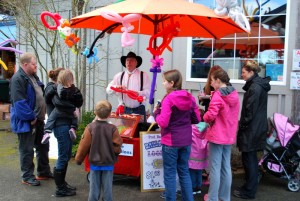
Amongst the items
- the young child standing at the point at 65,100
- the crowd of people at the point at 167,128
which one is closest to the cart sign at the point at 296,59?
the crowd of people at the point at 167,128

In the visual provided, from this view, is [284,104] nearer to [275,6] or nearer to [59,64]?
[275,6]

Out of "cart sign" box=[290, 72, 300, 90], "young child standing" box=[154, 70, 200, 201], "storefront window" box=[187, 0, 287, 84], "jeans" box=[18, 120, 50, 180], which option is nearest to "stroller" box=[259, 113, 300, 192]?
"cart sign" box=[290, 72, 300, 90]

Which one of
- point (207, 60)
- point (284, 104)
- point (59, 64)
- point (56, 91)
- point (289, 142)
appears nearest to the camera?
point (56, 91)

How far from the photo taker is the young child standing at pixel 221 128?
13.8ft

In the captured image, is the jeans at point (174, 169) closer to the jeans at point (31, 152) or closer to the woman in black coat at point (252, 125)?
the woman in black coat at point (252, 125)

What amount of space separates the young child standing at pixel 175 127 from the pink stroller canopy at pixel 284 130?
5.00ft

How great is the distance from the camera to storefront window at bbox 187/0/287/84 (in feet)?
20.7

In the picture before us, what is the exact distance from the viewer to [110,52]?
8570mm

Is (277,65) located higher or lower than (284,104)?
higher

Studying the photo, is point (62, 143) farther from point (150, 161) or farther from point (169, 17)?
point (169, 17)

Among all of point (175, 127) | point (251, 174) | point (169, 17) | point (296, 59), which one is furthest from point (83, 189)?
point (296, 59)

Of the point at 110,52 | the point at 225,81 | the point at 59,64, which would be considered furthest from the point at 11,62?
the point at 225,81

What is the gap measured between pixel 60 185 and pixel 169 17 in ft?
9.04

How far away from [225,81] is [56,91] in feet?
6.96
